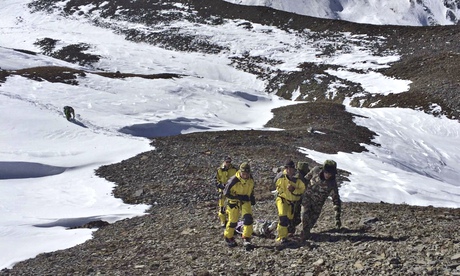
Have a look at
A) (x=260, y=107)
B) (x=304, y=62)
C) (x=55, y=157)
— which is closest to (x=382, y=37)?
(x=304, y=62)

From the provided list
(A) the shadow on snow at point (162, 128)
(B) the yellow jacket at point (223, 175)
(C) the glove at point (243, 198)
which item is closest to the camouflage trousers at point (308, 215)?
(C) the glove at point (243, 198)

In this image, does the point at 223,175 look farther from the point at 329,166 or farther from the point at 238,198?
the point at 329,166

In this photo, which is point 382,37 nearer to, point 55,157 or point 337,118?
point 337,118

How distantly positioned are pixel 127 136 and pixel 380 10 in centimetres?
13731

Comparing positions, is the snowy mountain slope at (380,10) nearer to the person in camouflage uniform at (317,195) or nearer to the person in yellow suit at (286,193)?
the person in yellow suit at (286,193)

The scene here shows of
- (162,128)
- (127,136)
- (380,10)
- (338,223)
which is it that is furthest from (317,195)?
(380,10)

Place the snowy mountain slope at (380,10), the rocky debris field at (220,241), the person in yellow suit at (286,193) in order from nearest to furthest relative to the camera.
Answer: the rocky debris field at (220,241) → the person in yellow suit at (286,193) → the snowy mountain slope at (380,10)

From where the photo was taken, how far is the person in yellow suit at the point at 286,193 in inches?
498

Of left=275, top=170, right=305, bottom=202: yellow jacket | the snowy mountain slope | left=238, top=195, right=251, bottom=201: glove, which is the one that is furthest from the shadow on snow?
the snowy mountain slope

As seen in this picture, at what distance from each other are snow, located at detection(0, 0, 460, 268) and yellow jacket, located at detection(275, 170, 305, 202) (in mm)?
7008

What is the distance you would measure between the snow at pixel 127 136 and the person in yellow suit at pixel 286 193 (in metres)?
6.84

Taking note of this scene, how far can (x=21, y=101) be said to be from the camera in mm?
34594

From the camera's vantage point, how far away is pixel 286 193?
1280cm

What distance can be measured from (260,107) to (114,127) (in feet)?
55.8
